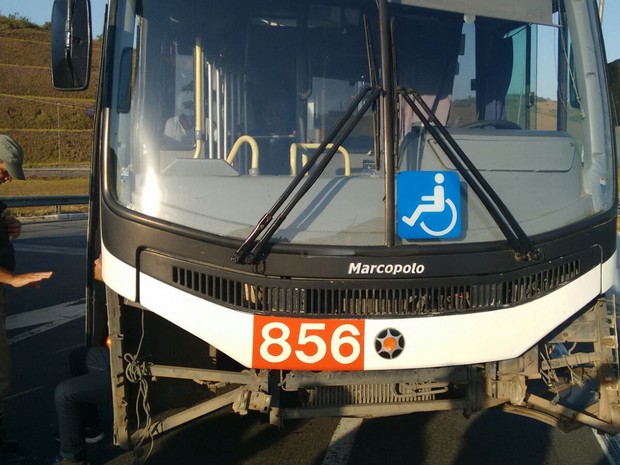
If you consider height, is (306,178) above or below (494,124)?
below

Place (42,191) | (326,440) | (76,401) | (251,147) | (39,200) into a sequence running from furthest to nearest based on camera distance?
1. (42,191)
2. (39,200)
3. (326,440)
4. (76,401)
5. (251,147)

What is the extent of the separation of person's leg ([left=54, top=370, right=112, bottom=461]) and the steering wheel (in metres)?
2.57

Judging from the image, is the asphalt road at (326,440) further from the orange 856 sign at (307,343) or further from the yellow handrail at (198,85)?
the yellow handrail at (198,85)

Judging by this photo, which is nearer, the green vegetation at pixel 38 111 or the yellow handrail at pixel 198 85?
the yellow handrail at pixel 198 85

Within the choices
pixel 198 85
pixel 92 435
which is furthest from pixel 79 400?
pixel 198 85

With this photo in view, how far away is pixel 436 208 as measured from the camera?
3.59 meters

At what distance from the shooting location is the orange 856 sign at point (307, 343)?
136 inches

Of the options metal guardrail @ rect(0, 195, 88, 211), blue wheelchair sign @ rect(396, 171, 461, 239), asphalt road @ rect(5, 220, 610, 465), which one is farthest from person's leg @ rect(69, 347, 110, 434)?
metal guardrail @ rect(0, 195, 88, 211)

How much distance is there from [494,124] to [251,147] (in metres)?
1.46

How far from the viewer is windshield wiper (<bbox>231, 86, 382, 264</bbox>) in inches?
135

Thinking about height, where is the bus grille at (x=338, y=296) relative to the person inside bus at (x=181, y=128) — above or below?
below

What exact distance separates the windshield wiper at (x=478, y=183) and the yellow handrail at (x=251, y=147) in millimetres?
852

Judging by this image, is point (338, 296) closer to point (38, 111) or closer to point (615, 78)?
point (615, 78)

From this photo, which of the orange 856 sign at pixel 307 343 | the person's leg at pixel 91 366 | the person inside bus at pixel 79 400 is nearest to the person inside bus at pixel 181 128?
the person inside bus at pixel 79 400
